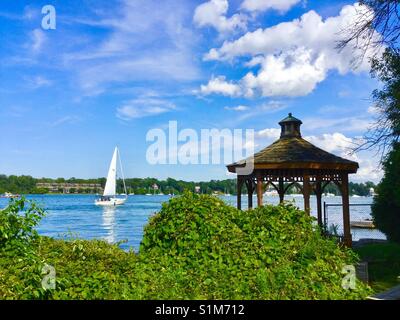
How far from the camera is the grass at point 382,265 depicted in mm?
11953

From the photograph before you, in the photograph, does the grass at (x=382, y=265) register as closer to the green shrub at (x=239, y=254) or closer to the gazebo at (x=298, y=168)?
the gazebo at (x=298, y=168)

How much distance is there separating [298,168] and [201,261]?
10215 mm

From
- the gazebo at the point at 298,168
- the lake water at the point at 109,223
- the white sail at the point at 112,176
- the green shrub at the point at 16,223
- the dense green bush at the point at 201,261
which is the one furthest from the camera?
the white sail at the point at 112,176

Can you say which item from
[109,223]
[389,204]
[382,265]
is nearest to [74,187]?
[109,223]

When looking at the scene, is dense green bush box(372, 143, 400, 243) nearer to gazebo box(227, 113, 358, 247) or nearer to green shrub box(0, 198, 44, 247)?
gazebo box(227, 113, 358, 247)

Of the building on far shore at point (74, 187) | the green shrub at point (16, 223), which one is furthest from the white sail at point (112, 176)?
the building on far shore at point (74, 187)

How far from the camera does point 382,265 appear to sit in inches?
577

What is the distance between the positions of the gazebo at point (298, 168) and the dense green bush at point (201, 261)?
7.77 meters

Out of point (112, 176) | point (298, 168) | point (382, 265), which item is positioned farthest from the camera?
point (112, 176)

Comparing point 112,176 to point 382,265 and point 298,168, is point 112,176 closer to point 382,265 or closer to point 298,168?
point 298,168

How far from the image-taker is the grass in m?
12.0

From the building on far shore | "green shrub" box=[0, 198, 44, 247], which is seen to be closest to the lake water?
"green shrub" box=[0, 198, 44, 247]
